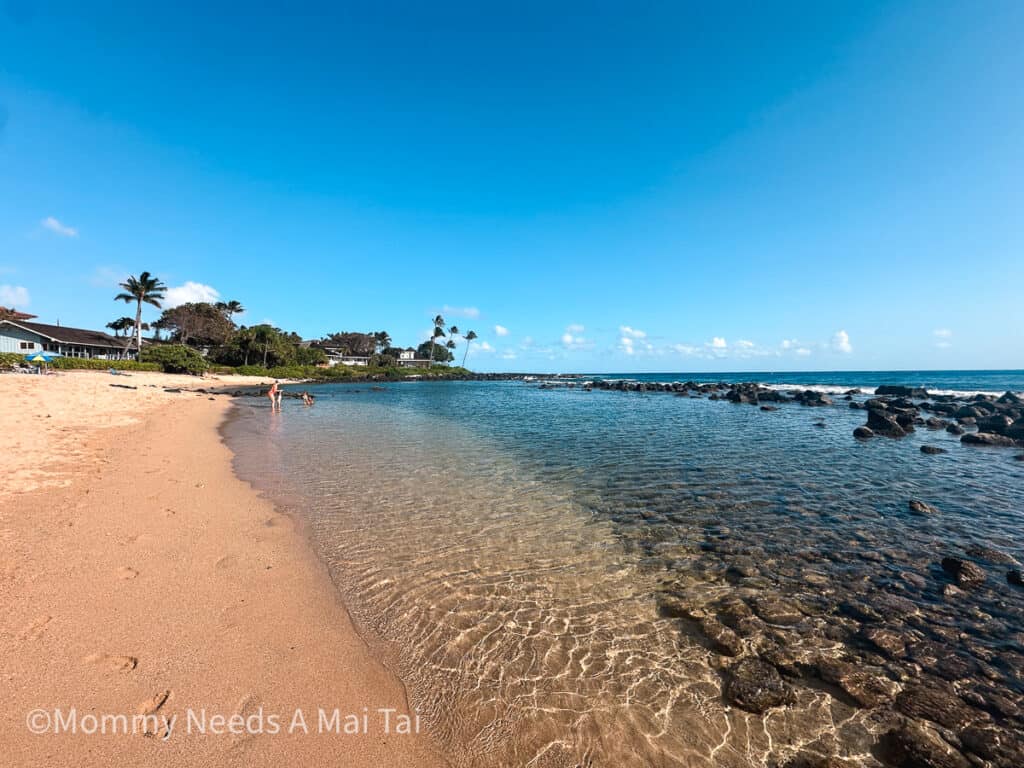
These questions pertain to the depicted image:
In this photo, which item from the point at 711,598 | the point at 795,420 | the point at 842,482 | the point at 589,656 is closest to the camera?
the point at 589,656

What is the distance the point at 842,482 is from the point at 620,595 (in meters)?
11.1

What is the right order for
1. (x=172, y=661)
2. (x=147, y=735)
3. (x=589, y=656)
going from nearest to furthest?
(x=147, y=735) < (x=172, y=661) < (x=589, y=656)

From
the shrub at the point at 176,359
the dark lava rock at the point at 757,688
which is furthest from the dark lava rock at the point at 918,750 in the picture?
the shrub at the point at 176,359

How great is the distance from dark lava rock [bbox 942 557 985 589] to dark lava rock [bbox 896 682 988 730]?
346 cm

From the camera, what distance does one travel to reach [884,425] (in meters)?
23.4

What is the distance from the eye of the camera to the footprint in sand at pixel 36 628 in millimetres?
4543

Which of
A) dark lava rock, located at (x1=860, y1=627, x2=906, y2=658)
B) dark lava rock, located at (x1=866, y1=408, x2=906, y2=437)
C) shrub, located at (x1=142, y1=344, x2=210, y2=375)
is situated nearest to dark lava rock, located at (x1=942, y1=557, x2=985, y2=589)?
dark lava rock, located at (x1=860, y1=627, x2=906, y2=658)

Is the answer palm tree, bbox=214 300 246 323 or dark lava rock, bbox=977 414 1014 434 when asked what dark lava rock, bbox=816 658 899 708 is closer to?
dark lava rock, bbox=977 414 1014 434

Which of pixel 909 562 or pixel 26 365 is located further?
pixel 26 365

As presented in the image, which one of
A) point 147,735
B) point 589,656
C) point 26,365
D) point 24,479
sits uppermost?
point 26,365

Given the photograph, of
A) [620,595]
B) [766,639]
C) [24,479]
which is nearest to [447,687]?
[620,595]

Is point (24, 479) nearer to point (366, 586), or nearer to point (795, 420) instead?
point (366, 586)

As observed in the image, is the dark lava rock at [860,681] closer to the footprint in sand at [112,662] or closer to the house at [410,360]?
the footprint in sand at [112,662]

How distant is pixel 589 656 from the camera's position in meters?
5.16
